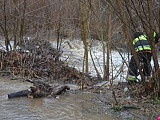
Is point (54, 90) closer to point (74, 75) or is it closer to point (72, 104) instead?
point (72, 104)

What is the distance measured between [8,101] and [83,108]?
137cm

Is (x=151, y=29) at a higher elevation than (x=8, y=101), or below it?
higher

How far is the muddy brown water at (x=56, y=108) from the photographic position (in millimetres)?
4838

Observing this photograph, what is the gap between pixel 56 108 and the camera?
5.30m

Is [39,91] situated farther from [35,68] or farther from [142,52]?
[35,68]

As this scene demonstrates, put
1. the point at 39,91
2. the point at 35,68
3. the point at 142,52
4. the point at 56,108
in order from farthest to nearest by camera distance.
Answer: the point at 35,68 → the point at 142,52 → the point at 39,91 → the point at 56,108

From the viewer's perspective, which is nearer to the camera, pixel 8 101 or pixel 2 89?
pixel 8 101

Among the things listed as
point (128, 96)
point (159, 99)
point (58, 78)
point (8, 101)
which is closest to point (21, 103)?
point (8, 101)

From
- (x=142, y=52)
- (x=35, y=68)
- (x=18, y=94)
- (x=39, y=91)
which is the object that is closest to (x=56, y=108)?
(x=39, y=91)

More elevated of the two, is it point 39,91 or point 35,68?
point 35,68

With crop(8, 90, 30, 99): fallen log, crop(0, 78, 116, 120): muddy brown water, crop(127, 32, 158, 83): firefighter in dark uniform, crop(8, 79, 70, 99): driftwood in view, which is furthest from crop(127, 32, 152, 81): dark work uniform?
crop(8, 90, 30, 99): fallen log

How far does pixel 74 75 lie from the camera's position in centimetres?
897

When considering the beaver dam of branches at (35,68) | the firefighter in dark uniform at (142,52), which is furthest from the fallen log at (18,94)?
the beaver dam of branches at (35,68)

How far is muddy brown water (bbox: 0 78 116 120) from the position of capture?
15.9ft
